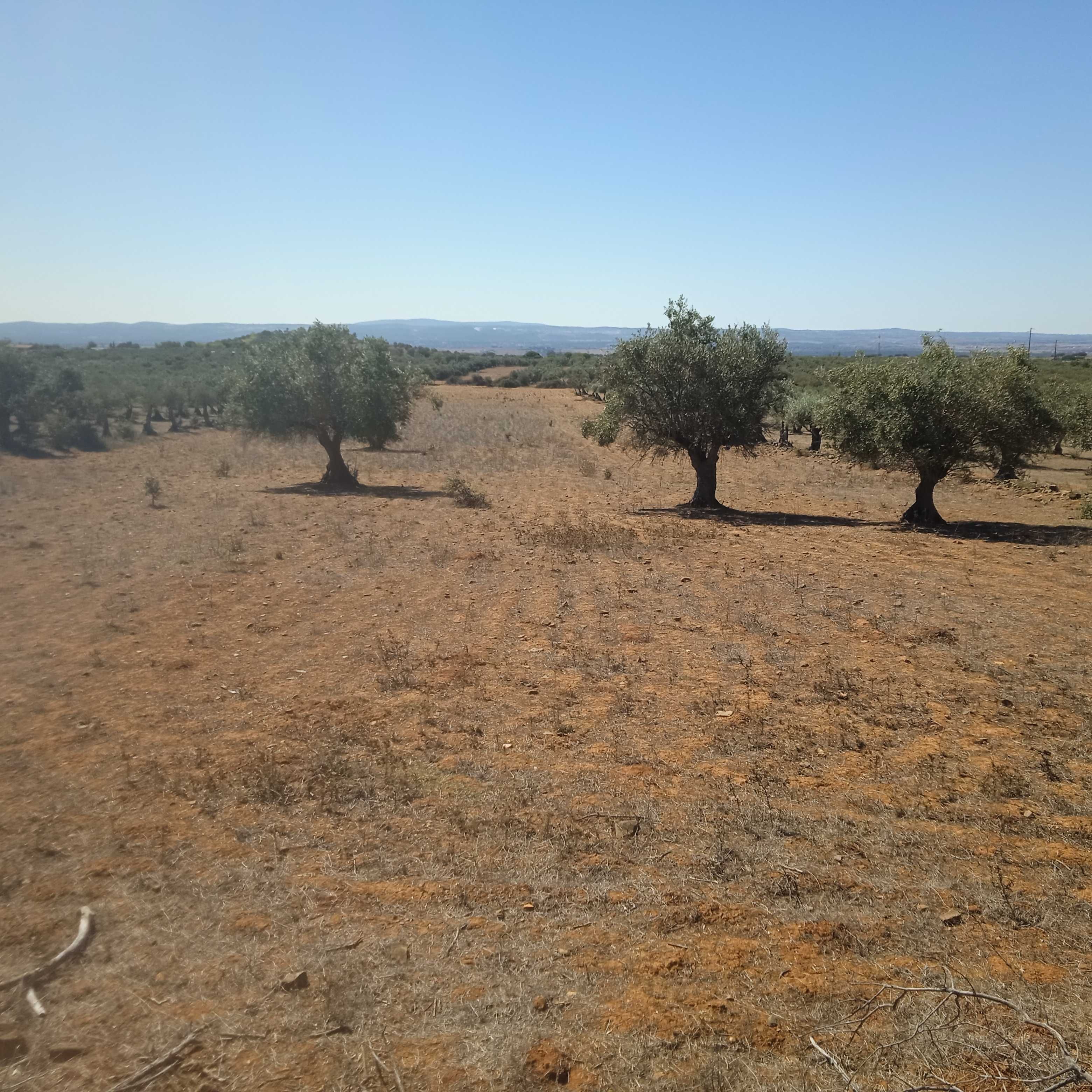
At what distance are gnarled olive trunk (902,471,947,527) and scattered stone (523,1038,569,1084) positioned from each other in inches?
653

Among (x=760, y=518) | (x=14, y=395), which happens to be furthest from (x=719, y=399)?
(x=14, y=395)

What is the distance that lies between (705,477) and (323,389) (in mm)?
11146

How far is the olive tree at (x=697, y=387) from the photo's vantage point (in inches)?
755

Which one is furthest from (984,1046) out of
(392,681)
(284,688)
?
(284,688)

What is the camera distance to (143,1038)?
3.54 metres

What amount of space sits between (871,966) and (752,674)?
14.6 ft

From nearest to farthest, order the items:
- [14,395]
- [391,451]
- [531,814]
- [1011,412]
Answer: [531,814] < [1011,412] < [14,395] < [391,451]

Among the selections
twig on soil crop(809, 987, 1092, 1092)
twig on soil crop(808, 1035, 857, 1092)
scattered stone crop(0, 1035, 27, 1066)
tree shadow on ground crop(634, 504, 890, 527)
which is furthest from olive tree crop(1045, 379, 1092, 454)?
scattered stone crop(0, 1035, 27, 1066)

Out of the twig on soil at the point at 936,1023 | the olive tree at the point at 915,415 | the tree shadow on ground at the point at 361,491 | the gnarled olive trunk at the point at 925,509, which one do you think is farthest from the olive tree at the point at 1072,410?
the twig on soil at the point at 936,1023

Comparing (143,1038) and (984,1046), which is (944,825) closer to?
(984,1046)

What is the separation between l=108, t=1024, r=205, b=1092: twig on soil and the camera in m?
3.27

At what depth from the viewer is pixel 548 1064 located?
3451 mm

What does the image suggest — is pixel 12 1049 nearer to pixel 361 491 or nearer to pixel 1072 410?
pixel 361 491

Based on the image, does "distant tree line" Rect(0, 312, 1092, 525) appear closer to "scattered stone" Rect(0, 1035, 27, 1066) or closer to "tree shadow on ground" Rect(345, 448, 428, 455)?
"tree shadow on ground" Rect(345, 448, 428, 455)
